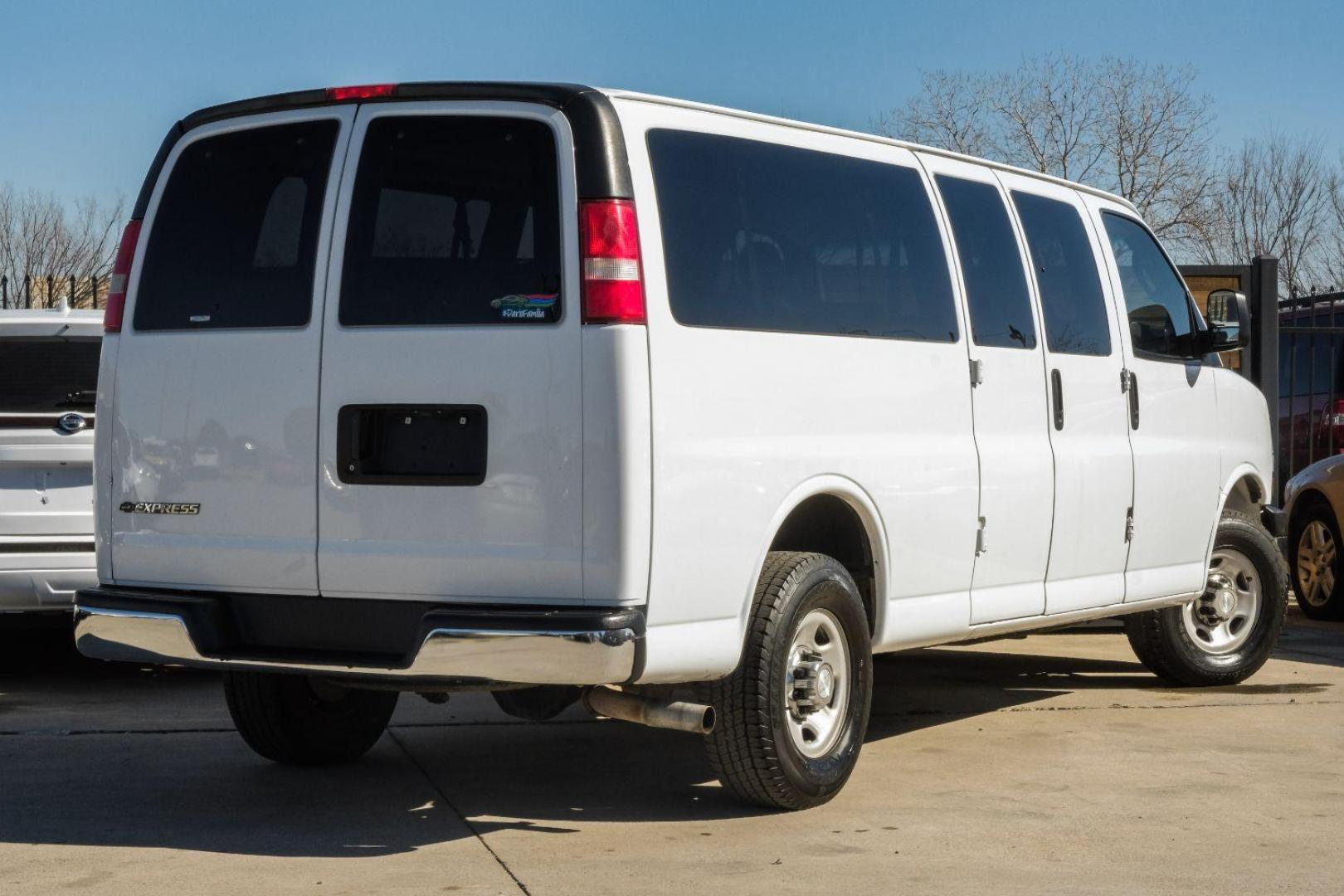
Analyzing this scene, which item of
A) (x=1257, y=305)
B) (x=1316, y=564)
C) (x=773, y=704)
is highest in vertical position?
(x=1257, y=305)

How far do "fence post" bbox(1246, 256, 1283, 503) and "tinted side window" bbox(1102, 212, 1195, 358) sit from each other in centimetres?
310

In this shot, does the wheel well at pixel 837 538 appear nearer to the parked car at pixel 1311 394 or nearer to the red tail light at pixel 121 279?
the red tail light at pixel 121 279

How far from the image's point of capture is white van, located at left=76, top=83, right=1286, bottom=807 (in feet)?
17.2

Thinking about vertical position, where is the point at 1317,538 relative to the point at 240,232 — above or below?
below

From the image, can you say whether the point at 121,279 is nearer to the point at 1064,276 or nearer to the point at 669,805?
the point at 669,805

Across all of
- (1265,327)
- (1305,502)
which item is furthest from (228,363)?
(1305,502)

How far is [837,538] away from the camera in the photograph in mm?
6465

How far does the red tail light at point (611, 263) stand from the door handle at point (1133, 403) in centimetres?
336

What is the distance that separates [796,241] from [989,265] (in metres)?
1.30

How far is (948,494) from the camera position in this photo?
6664 mm

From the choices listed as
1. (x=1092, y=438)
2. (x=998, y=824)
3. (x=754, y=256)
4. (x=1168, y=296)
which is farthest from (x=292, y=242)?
(x=1168, y=296)

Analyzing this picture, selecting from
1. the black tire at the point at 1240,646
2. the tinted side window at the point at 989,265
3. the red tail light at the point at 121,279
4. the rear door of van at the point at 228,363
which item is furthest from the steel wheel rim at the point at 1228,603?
the red tail light at the point at 121,279

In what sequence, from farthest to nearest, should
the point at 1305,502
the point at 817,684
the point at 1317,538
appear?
the point at 1305,502 < the point at 1317,538 < the point at 817,684

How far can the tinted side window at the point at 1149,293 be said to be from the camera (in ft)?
27.0
